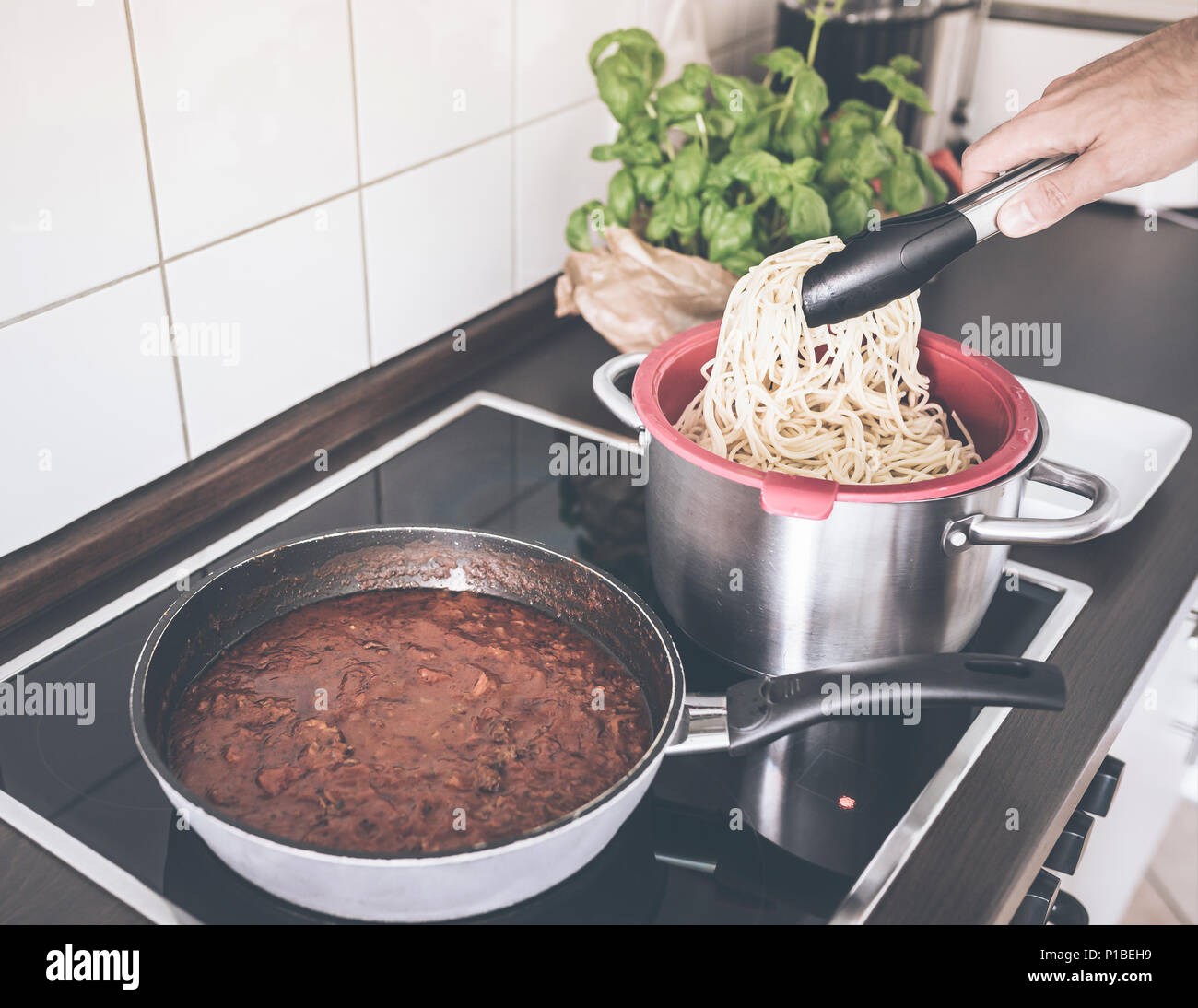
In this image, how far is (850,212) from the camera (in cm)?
126

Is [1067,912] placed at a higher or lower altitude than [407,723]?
lower

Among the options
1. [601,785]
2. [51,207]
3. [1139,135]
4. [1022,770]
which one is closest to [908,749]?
[1022,770]

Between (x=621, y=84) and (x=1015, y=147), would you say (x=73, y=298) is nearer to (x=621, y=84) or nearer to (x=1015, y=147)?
(x=621, y=84)

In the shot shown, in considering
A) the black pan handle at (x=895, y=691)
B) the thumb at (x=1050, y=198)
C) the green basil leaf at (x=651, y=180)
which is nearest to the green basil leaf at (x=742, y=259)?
the green basil leaf at (x=651, y=180)

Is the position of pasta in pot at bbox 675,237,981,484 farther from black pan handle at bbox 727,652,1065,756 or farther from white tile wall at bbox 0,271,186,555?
white tile wall at bbox 0,271,186,555

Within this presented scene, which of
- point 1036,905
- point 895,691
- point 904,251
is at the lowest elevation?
point 1036,905

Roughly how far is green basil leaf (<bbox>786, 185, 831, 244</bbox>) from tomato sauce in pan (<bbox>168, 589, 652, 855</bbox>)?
0.54 metres

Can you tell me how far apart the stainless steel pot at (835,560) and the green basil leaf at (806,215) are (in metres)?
0.40

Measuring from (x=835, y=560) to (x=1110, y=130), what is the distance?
1.31 feet

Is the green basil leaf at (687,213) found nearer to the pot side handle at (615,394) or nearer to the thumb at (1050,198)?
the pot side handle at (615,394)

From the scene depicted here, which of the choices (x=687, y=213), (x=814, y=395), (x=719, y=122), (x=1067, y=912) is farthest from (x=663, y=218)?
(x=1067, y=912)

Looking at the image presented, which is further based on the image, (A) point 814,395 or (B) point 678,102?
(B) point 678,102

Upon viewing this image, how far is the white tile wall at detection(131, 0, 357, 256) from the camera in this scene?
915 mm

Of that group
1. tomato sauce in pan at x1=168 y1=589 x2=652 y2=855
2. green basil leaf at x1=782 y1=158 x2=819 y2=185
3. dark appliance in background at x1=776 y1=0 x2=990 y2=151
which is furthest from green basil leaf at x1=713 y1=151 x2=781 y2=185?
tomato sauce in pan at x1=168 y1=589 x2=652 y2=855
